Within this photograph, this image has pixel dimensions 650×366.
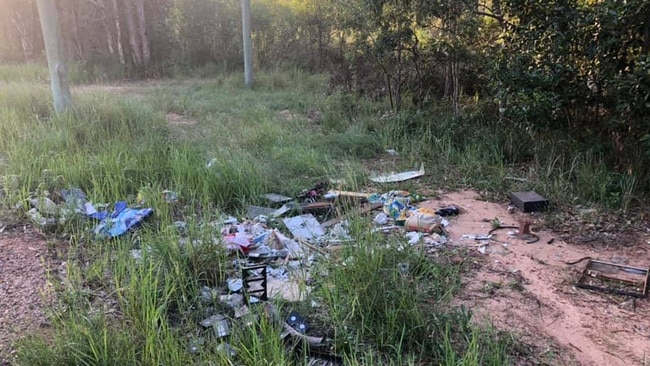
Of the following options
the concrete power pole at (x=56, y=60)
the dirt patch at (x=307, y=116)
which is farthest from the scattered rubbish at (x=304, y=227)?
the concrete power pole at (x=56, y=60)

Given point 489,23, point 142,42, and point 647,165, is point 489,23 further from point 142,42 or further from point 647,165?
point 142,42

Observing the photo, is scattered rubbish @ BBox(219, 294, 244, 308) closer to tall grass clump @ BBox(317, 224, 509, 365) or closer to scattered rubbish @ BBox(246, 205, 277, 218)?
tall grass clump @ BBox(317, 224, 509, 365)

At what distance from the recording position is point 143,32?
1336cm

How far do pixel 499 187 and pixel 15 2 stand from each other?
1504cm

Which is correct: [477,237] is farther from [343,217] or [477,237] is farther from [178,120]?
[178,120]

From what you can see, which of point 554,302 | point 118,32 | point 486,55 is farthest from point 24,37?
point 554,302

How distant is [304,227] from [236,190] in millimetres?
955

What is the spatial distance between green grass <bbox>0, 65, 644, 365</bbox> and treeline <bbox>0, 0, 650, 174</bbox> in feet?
1.59

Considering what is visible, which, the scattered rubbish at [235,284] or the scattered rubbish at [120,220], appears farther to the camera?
the scattered rubbish at [120,220]

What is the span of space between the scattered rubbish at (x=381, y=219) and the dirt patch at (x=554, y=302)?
548 millimetres

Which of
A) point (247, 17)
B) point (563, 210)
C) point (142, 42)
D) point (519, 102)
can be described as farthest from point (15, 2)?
point (563, 210)

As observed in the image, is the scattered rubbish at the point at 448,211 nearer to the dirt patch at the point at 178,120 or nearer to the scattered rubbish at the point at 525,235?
the scattered rubbish at the point at 525,235

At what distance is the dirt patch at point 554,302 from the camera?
7.89 feet

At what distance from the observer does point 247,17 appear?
11.1m
